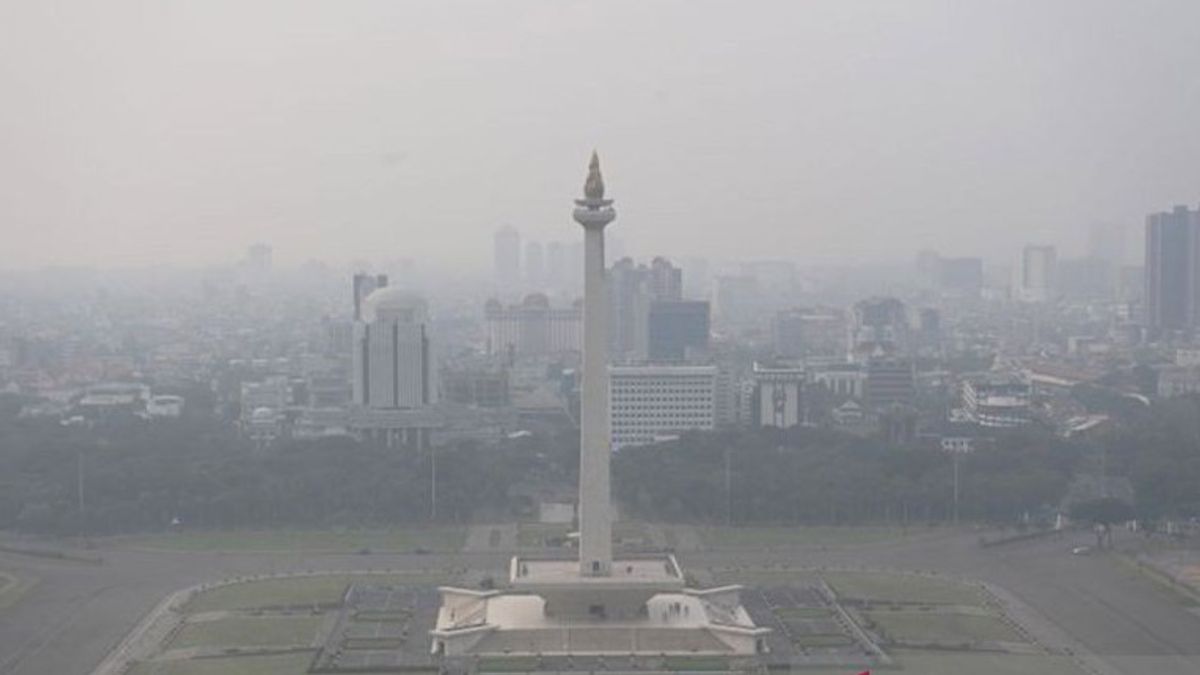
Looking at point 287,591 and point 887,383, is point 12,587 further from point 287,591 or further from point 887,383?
point 887,383

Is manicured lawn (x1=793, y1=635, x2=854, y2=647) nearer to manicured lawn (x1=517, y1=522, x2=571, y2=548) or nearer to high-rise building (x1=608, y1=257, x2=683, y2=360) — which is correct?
manicured lawn (x1=517, y1=522, x2=571, y2=548)

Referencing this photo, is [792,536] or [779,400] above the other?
[779,400]

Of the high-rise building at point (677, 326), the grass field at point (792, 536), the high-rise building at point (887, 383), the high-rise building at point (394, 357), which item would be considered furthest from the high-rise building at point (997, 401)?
the grass field at point (792, 536)

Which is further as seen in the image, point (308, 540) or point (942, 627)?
point (308, 540)

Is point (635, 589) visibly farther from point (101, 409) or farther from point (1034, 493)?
point (101, 409)

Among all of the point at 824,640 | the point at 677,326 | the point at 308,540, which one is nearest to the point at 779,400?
the point at 677,326
